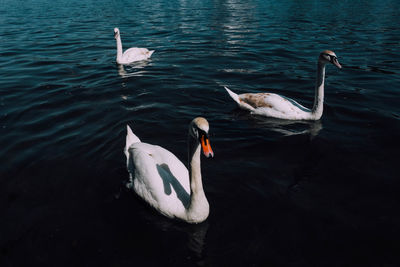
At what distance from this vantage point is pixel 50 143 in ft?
26.1

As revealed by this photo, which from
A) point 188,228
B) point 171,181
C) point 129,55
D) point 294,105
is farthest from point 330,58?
point 129,55

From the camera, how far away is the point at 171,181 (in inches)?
212

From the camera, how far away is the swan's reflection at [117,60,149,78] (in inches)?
555

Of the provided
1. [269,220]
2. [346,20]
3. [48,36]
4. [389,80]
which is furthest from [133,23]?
[269,220]

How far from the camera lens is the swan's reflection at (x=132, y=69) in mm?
14107

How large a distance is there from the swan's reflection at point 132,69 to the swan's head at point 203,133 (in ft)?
34.0

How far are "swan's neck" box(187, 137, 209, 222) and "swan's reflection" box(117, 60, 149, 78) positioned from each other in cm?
1008

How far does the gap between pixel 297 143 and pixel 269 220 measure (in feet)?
10.2

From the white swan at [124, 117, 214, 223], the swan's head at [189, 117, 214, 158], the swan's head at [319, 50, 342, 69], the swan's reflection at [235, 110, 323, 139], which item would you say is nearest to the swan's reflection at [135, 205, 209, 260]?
the white swan at [124, 117, 214, 223]

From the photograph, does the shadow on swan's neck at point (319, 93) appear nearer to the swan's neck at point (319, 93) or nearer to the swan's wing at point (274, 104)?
the swan's neck at point (319, 93)

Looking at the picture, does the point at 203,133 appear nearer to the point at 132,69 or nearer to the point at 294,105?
the point at 294,105

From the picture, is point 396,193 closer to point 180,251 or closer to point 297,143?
point 297,143

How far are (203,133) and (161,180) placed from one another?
1.56m

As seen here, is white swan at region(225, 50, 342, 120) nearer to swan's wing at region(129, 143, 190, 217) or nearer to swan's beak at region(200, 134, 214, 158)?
swan's wing at region(129, 143, 190, 217)
